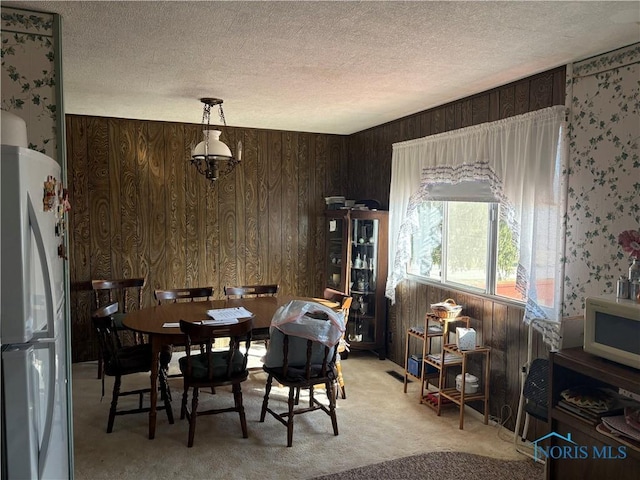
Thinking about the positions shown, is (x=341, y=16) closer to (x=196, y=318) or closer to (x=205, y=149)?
(x=205, y=149)

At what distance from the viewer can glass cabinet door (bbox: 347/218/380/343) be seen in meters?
4.82

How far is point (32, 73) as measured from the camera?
2260 mm

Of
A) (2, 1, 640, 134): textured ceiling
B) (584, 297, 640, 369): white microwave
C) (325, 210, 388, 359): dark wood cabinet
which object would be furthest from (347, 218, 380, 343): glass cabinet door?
(584, 297, 640, 369): white microwave

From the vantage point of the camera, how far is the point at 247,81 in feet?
10.8

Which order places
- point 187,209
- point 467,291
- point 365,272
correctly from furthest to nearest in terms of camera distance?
point 187,209, point 365,272, point 467,291

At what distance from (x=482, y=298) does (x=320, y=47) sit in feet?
7.00

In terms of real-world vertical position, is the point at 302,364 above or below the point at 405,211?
below

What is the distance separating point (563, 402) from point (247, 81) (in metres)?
2.68

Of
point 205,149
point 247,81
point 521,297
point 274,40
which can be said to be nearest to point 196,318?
point 205,149

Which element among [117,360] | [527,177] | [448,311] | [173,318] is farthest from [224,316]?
[527,177]

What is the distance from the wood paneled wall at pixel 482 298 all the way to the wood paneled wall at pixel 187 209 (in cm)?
88

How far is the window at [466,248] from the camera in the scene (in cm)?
348

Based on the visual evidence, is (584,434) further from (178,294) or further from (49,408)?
(178,294)

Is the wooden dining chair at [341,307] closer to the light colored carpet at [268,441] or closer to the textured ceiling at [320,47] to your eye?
the light colored carpet at [268,441]
